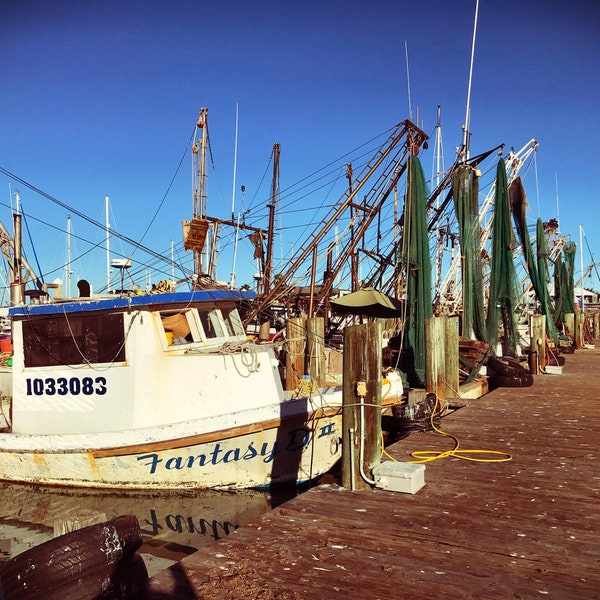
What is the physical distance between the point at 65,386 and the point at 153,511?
238 centimetres

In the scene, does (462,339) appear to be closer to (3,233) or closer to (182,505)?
(182,505)

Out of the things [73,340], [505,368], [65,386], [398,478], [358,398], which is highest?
[73,340]

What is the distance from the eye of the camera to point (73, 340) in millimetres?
8539

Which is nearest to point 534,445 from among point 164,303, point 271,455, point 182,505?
point 271,455

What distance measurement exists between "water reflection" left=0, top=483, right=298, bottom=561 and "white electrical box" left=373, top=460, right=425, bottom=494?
296 cm

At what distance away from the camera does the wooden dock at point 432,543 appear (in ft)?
11.5

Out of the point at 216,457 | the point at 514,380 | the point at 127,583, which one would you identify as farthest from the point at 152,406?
the point at 514,380

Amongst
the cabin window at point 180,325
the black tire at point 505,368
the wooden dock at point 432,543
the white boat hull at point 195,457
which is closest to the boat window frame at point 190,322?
the cabin window at point 180,325

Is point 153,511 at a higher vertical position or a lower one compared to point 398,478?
lower

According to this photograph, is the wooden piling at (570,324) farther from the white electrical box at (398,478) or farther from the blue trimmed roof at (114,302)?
the white electrical box at (398,478)

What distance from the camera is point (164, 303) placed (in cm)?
833

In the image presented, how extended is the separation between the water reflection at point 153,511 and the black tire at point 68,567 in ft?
12.5

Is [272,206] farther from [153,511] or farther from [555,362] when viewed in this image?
[153,511]

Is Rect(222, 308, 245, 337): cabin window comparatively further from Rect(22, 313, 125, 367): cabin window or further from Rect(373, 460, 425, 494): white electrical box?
Rect(373, 460, 425, 494): white electrical box
